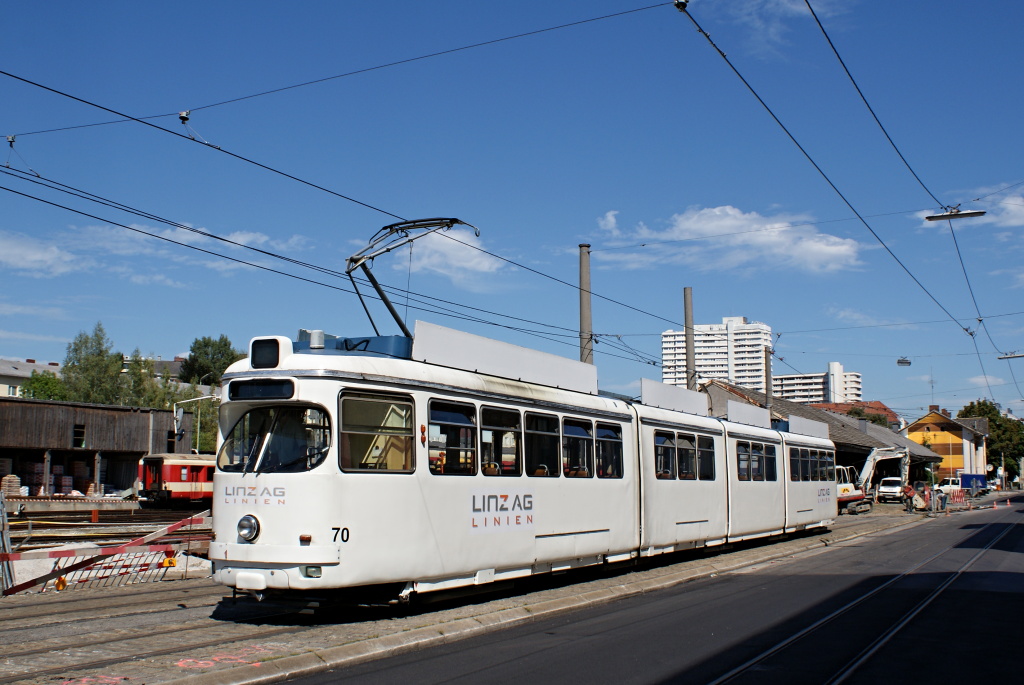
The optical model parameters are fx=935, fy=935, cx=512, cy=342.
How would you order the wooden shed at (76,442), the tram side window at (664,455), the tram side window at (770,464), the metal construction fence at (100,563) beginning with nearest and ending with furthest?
the metal construction fence at (100,563) < the tram side window at (664,455) < the tram side window at (770,464) < the wooden shed at (76,442)

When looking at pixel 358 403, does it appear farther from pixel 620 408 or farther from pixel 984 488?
pixel 984 488

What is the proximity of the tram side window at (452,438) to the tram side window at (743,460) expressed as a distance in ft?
33.0

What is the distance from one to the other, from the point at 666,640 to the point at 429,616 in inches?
104

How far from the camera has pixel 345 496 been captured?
946 cm

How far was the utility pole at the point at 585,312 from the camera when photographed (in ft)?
74.7

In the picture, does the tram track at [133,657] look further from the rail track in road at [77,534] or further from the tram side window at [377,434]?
the rail track in road at [77,534]

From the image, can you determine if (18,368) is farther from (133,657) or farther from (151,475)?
(133,657)

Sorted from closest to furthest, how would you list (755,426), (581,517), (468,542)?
(468,542) → (581,517) → (755,426)

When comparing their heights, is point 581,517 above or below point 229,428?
below

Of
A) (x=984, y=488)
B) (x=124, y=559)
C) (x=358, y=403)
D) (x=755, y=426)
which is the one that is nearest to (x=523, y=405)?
(x=358, y=403)

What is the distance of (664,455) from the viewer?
1622 centimetres

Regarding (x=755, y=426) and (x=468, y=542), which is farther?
(x=755, y=426)

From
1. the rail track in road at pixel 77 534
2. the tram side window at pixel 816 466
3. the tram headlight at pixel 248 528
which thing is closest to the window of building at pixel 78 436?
the rail track in road at pixel 77 534

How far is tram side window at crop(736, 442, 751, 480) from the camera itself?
776 inches
